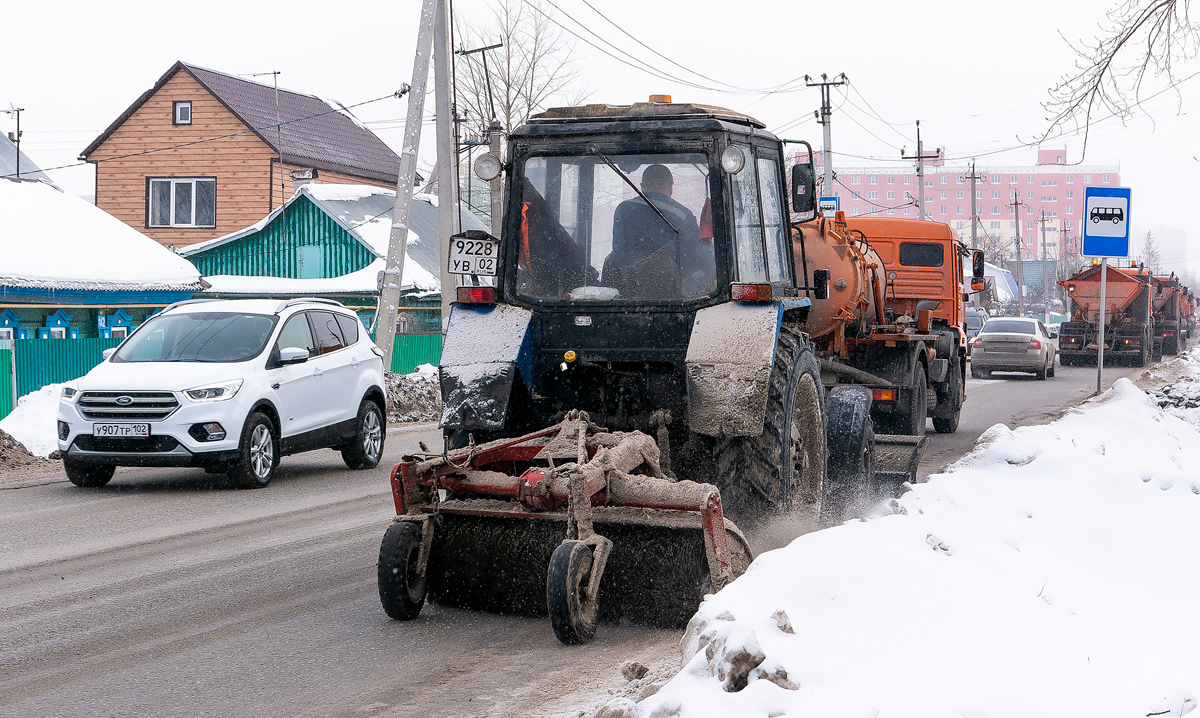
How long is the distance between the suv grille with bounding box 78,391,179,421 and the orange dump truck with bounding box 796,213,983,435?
609cm

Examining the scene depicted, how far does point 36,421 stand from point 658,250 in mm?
11597

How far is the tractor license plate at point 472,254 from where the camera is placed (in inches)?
288

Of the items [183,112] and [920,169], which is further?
[920,169]

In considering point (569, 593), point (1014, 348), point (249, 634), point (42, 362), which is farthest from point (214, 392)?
point (1014, 348)

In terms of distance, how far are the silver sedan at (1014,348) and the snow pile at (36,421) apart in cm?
2204

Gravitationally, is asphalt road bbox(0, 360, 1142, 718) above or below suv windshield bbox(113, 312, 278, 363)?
below

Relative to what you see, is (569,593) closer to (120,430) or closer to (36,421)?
(120,430)

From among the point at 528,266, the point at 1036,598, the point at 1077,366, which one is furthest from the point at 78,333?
the point at 1077,366

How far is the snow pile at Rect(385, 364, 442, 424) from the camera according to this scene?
802 inches

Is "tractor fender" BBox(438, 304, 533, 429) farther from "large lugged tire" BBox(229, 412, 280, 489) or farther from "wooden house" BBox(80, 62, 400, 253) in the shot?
"wooden house" BBox(80, 62, 400, 253)

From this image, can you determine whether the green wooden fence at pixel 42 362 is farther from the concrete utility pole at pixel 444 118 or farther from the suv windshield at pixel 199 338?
the suv windshield at pixel 199 338

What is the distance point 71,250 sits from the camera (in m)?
23.0

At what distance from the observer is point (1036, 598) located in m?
5.21

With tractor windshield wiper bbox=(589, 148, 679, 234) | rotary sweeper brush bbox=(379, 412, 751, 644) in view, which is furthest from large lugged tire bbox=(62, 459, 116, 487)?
tractor windshield wiper bbox=(589, 148, 679, 234)
